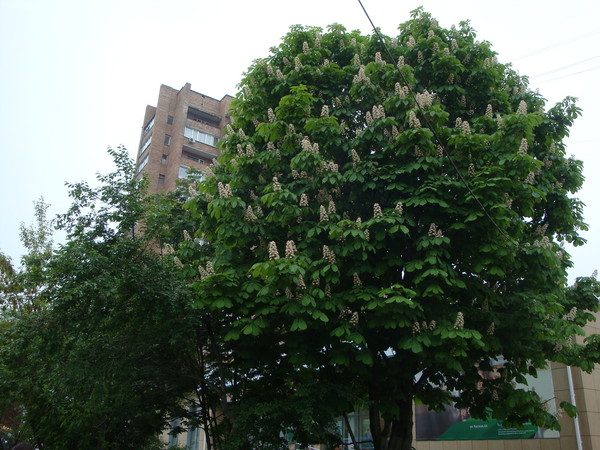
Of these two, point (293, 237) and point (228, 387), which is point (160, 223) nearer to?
point (293, 237)

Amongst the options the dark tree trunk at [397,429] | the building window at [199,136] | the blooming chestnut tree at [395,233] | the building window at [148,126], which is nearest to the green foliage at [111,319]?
the blooming chestnut tree at [395,233]

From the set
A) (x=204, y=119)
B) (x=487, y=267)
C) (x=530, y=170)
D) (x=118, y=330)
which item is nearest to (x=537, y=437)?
(x=487, y=267)

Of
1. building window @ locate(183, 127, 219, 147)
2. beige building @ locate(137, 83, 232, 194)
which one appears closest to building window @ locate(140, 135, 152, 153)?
beige building @ locate(137, 83, 232, 194)

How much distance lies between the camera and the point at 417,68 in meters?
10.3

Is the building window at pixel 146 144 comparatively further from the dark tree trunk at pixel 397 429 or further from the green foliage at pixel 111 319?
the dark tree trunk at pixel 397 429

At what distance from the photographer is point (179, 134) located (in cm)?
4166

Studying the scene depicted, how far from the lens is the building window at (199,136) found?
42188 millimetres

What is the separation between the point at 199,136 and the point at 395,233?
3598 centimetres

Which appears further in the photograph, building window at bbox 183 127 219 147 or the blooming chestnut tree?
building window at bbox 183 127 219 147

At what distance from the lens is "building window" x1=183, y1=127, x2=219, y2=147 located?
42188 millimetres

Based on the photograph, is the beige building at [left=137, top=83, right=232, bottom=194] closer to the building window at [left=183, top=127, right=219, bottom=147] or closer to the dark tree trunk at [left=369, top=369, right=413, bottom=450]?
the building window at [left=183, top=127, right=219, bottom=147]

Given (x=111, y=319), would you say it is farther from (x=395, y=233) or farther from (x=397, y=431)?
(x=397, y=431)

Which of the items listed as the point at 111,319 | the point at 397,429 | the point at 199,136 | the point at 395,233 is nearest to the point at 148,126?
the point at 199,136

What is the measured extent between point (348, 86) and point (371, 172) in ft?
8.73
